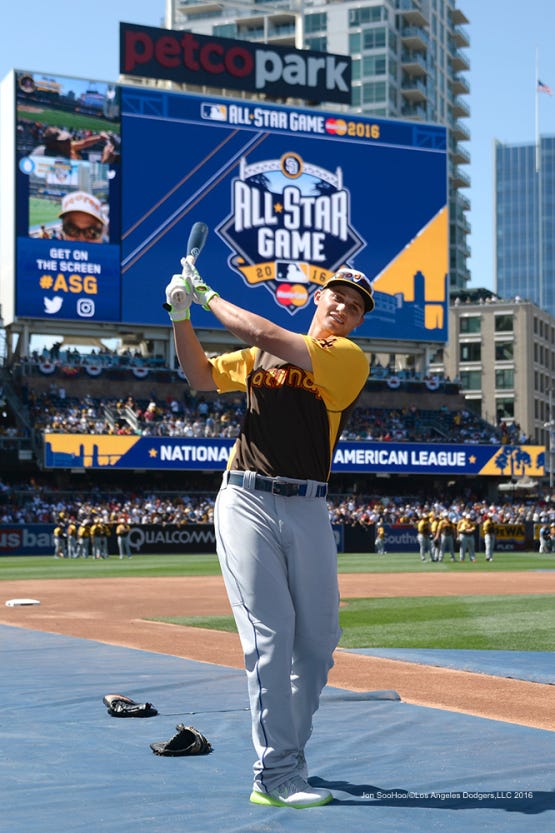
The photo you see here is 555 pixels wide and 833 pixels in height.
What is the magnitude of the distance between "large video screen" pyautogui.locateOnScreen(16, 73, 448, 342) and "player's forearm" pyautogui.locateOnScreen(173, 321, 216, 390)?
49.9 m

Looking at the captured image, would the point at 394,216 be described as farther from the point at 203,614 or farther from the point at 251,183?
the point at 203,614

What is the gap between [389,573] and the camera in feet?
102

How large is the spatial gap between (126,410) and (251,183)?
13.1 m

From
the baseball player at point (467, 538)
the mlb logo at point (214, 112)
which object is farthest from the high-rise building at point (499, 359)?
the baseball player at point (467, 538)

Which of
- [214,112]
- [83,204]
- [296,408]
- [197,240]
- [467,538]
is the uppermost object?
[214,112]

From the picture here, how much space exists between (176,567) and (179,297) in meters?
29.9

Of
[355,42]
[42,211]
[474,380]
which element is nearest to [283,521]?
[42,211]

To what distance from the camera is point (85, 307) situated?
5534 cm

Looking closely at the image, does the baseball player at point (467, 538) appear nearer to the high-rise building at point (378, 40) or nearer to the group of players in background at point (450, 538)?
the group of players in background at point (450, 538)

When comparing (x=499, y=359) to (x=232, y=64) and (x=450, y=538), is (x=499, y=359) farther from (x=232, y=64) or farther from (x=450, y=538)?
(x=450, y=538)

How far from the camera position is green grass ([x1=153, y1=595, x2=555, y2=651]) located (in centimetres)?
1302

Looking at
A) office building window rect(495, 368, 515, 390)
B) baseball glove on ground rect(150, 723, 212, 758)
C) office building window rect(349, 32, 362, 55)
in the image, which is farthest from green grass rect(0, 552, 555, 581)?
office building window rect(349, 32, 362, 55)

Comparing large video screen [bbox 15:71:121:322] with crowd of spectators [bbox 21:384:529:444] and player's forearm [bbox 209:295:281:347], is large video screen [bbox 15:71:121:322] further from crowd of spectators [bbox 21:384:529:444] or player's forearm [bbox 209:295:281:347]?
player's forearm [bbox 209:295:281:347]

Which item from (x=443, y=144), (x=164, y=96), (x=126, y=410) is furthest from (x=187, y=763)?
(x=443, y=144)
